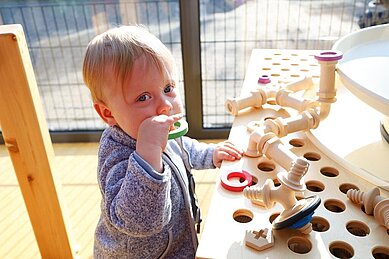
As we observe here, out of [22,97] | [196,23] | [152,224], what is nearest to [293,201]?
[152,224]

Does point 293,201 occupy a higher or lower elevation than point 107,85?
lower

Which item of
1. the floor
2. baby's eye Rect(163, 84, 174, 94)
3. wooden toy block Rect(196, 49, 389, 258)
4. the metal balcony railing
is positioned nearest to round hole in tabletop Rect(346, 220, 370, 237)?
wooden toy block Rect(196, 49, 389, 258)

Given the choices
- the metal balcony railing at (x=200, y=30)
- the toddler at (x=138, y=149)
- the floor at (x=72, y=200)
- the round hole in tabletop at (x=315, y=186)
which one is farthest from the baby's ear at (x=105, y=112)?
the metal balcony railing at (x=200, y=30)

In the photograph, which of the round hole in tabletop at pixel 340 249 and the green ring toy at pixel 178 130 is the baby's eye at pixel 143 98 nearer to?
the green ring toy at pixel 178 130

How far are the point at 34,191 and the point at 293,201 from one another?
2.50 ft

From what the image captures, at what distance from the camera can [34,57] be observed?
6.33 ft

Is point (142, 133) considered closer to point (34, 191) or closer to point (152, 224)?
point (152, 224)

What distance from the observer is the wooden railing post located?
0.85 meters

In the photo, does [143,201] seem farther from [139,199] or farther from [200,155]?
[200,155]

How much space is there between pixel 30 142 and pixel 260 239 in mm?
688

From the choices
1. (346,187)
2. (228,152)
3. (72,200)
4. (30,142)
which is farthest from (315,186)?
(72,200)

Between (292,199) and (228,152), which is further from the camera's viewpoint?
(228,152)

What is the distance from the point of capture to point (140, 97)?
56cm

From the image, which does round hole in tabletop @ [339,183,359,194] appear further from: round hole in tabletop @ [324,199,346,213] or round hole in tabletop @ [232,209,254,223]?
round hole in tabletop @ [232,209,254,223]
